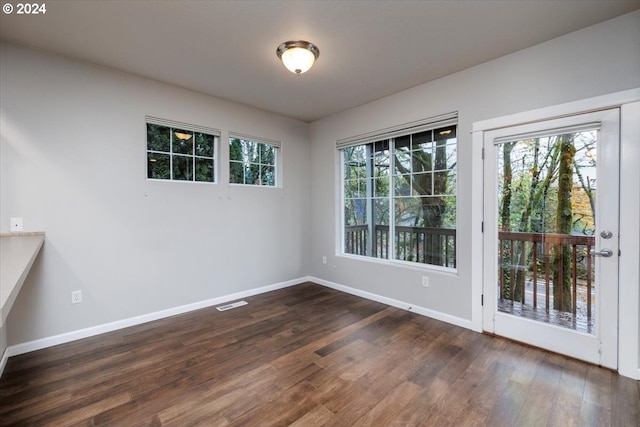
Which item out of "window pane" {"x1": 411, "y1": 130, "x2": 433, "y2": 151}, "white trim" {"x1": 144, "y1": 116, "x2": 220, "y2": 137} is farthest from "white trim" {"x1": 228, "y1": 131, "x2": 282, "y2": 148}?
"window pane" {"x1": 411, "y1": 130, "x2": 433, "y2": 151}

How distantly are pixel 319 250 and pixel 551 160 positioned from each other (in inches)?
126

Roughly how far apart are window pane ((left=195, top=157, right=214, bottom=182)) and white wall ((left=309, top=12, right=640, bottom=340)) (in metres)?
1.71

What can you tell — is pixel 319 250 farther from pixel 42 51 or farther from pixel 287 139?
pixel 42 51

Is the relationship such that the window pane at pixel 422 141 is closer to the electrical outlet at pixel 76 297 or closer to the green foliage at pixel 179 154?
the green foliage at pixel 179 154

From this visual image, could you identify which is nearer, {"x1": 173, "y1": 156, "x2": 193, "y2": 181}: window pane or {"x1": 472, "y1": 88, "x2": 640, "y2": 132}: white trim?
{"x1": 472, "y1": 88, "x2": 640, "y2": 132}: white trim

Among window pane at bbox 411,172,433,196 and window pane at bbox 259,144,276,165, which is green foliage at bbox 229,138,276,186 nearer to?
window pane at bbox 259,144,276,165

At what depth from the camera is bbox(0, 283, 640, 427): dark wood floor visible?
5.75 ft

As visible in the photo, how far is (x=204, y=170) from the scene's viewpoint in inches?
145

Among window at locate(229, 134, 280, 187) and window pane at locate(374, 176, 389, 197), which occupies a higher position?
window at locate(229, 134, 280, 187)

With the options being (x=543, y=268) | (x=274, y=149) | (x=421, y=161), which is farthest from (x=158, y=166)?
(x=543, y=268)

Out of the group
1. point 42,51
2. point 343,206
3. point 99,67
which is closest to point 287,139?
point 343,206

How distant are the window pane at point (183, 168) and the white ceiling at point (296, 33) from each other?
88 centimetres

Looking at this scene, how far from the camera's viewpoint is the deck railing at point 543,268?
7.90 ft

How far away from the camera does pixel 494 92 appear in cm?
277
